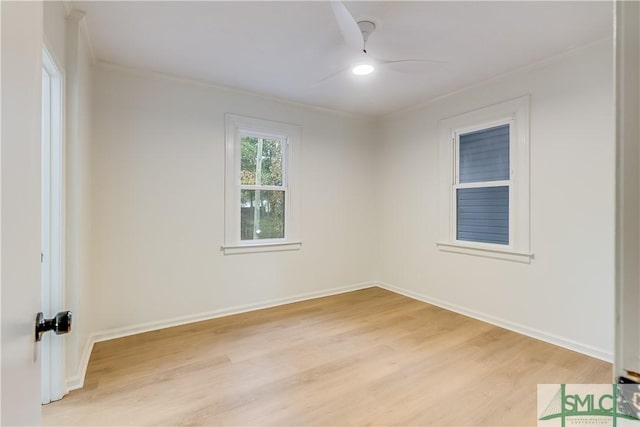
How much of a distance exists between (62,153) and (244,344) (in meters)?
1.98

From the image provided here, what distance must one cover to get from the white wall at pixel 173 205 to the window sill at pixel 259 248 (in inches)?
2.1

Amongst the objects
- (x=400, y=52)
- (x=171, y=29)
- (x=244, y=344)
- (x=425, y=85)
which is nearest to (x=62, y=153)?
(x=171, y=29)

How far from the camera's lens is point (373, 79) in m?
3.20

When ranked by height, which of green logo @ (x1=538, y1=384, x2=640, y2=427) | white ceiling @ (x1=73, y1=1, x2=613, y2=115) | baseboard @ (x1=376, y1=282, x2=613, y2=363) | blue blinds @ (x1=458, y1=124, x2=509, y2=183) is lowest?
green logo @ (x1=538, y1=384, x2=640, y2=427)

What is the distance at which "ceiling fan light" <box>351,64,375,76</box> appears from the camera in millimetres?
2823

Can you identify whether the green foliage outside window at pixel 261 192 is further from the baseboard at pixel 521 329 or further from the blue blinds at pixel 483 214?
the blue blinds at pixel 483 214

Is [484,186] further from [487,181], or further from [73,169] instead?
[73,169]

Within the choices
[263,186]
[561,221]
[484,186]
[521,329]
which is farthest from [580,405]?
[263,186]

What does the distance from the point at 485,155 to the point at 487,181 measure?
29 cm

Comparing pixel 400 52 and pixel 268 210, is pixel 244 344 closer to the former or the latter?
pixel 268 210

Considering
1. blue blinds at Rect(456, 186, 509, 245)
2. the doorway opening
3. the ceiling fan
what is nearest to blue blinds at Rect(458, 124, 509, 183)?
blue blinds at Rect(456, 186, 509, 245)

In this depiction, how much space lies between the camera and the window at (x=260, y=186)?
11.4 feet

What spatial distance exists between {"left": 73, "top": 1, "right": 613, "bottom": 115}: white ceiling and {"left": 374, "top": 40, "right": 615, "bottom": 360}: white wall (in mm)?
231

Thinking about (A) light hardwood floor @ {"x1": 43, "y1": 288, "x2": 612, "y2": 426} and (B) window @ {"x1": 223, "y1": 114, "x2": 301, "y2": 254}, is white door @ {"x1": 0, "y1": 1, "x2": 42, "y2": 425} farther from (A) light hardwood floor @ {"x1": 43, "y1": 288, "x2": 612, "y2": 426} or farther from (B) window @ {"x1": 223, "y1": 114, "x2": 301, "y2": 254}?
(B) window @ {"x1": 223, "y1": 114, "x2": 301, "y2": 254}
